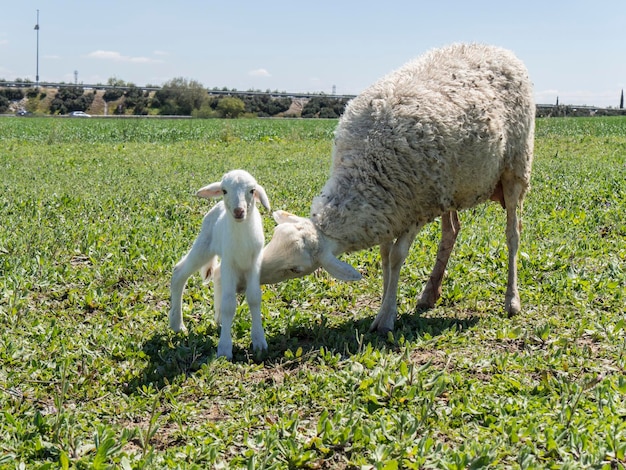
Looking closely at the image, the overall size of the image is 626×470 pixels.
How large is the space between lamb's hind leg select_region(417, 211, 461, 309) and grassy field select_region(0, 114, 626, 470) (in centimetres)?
13

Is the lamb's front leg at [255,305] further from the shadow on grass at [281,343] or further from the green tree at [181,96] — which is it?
the green tree at [181,96]

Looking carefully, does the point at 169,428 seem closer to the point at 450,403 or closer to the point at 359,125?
the point at 450,403

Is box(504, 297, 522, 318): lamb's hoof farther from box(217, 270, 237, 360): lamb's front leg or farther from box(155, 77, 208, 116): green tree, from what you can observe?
box(155, 77, 208, 116): green tree

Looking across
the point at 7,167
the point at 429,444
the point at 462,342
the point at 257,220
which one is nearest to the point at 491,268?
the point at 462,342

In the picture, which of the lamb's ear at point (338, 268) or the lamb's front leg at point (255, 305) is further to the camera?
the lamb's front leg at point (255, 305)

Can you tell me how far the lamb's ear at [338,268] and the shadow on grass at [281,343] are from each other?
1.42 feet

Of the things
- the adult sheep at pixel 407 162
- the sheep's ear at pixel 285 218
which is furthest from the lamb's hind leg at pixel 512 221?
the sheep's ear at pixel 285 218

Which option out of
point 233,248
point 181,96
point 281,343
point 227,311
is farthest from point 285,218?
point 181,96

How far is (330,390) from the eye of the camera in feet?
14.1

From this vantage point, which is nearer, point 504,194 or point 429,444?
point 429,444

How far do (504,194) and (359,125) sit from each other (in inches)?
66.2

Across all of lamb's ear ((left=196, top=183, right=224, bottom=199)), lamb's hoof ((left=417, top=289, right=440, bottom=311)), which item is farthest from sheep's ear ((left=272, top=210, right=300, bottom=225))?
lamb's hoof ((left=417, top=289, right=440, bottom=311))

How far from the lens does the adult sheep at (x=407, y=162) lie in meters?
5.04

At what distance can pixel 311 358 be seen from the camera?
4742 millimetres
